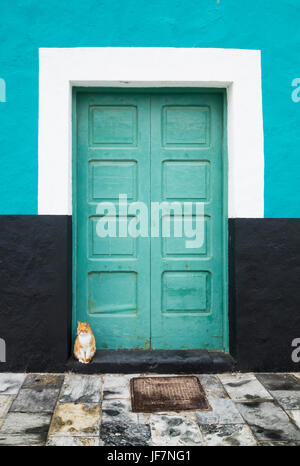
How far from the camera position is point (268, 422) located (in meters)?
2.81

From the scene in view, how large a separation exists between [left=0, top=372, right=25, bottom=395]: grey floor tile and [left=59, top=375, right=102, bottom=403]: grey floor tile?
0.38 m

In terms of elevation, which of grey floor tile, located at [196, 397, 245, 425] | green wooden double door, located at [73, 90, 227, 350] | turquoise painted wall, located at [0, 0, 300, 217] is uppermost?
turquoise painted wall, located at [0, 0, 300, 217]

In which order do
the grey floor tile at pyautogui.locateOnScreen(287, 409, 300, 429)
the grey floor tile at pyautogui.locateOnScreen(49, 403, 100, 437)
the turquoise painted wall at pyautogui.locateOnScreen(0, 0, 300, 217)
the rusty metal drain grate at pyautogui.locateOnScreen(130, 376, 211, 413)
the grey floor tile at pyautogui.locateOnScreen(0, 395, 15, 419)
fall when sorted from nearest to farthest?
1. the grey floor tile at pyautogui.locateOnScreen(49, 403, 100, 437)
2. the grey floor tile at pyautogui.locateOnScreen(287, 409, 300, 429)
3. the grey floor tile at pyautogui.locateOnScreen(0, 395, 15, 419)
4. the rusty metal drain grate at pyautogui.locateOnScreen(130, 376, 211, 413)
5. the turquoise painted wall at pyautogui.locateOnScreen(0, 0, 300, 217)

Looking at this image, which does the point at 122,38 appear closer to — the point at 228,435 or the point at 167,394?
the point at 167,394

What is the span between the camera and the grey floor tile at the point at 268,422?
263 centimetres

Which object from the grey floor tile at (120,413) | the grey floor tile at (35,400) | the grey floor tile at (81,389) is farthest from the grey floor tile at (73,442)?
the grey floor tile at (81,389)

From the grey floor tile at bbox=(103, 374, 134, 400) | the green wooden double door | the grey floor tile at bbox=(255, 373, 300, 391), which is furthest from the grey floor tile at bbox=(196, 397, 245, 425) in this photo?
the green wooden double door

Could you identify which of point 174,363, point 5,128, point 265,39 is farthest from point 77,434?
point 265,39

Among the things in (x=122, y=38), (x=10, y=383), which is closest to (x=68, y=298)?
(x=10, y=383)

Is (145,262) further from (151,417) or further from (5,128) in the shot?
(5,128)

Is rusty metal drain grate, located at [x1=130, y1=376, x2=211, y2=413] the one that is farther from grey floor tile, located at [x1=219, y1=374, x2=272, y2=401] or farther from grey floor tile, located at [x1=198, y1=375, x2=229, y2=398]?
grey floor tile, located at [x1=219, y1=374, x2=272, y2=401]

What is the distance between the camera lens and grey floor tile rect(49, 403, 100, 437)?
105 inches
